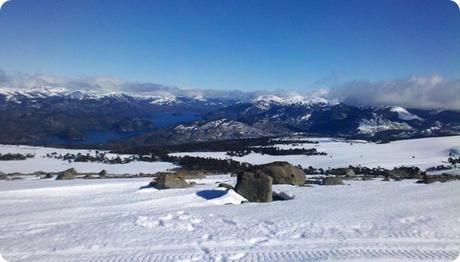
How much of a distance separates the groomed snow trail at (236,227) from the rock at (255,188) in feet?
5.22

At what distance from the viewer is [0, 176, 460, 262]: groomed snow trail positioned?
1320 centimetres

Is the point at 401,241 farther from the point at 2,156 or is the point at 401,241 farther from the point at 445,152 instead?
the point at 2,156

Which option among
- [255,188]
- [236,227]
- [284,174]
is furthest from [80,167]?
[236,227]

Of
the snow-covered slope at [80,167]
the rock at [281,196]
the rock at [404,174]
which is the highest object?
the rock at [281,196]

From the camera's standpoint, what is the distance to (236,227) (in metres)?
16.7

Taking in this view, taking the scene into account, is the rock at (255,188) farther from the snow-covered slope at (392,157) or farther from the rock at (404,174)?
the snow-covered slope at (392,157)

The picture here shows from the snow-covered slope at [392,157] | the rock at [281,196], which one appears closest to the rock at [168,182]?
the rock at [281,196]

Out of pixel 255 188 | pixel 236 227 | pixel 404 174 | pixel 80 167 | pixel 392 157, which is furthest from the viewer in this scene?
pixel 392 157

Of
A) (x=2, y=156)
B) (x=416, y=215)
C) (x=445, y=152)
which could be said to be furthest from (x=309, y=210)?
(x=2, y=156)

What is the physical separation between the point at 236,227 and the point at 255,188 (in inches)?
327

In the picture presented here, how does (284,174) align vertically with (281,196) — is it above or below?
above

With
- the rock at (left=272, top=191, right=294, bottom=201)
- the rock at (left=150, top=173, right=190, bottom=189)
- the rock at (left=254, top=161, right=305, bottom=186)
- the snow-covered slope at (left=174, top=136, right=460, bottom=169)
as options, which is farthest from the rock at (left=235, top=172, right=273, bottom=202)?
the snow-covered slope at (left=174, top=136, right=460, bottom=169)

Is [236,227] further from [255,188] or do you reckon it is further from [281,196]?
[281,196]

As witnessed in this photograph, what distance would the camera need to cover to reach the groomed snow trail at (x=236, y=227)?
43.3ft
